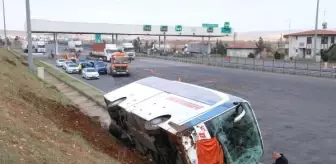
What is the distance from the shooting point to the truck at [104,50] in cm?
6844

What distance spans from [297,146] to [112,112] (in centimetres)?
701

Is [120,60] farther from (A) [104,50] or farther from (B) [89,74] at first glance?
(A) [104,50]

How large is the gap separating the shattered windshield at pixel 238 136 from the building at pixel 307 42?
66.2 meters

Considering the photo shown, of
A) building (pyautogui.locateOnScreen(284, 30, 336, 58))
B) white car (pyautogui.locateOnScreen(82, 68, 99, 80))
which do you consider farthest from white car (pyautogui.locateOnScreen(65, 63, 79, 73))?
building (pyautogui.locateOnScreen(284, 30, 336, 58))

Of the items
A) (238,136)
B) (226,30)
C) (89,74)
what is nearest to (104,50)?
(89,74)

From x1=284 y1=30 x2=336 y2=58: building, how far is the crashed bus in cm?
6600

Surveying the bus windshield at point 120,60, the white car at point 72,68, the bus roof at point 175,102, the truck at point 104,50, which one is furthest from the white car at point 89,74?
the bus roof at point 175,102

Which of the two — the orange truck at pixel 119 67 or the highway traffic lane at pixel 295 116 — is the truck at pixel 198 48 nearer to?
the orange truck at pixel 119 67

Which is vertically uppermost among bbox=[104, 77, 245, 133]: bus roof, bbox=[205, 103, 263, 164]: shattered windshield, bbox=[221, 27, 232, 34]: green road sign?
bbox=[221, 27, 232, 34]: green road sign

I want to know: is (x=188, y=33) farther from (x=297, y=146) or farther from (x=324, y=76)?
(x=297, y=146)

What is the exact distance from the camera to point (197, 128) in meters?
7.13

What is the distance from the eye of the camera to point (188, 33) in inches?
3809

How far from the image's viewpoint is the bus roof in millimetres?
7414

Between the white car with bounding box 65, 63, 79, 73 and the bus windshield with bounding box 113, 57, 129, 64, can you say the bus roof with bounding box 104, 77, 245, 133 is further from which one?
the white car with bounding box 65, 63, 79, 73
